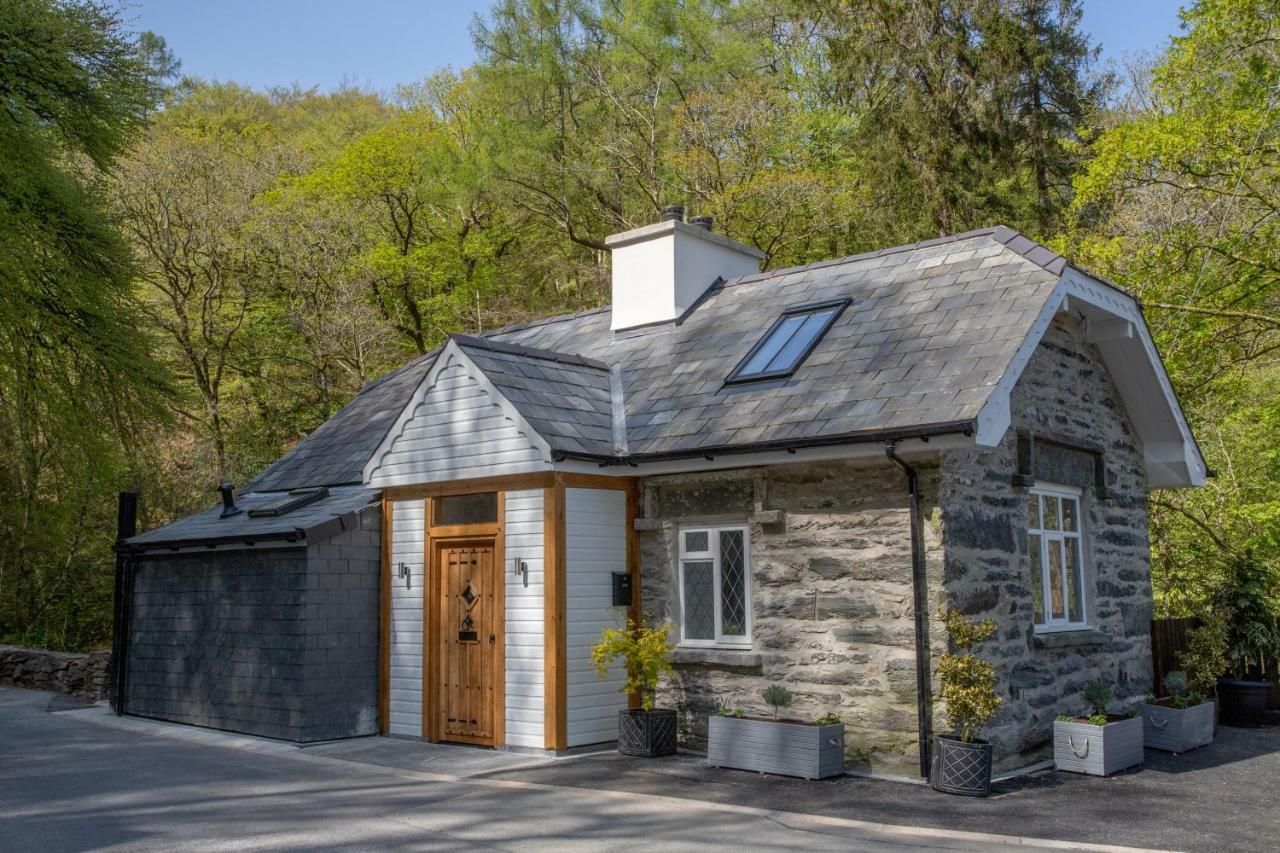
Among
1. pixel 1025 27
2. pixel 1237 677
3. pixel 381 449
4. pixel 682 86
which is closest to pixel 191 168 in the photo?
pixel 682 86

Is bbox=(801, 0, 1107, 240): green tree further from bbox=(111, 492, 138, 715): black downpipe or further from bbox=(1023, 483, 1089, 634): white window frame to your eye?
bbox=(111, 492, 138, 715): black downpipe

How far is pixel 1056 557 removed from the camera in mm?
11633

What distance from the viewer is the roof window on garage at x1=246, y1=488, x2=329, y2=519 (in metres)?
12.8

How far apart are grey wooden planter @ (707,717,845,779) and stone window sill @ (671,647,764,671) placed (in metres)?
0.62

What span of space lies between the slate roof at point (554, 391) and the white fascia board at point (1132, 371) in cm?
429

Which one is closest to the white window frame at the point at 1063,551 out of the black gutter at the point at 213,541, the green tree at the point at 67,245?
the black gutter at the point at 213,541

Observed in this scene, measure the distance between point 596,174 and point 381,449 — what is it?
49.5 feet

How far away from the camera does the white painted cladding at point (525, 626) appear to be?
35.4ft

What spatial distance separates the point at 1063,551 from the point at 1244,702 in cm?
375

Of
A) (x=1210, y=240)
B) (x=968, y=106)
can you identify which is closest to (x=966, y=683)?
(x=1210, y=240)

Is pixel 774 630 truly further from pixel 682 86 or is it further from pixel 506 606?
pixel 682 86

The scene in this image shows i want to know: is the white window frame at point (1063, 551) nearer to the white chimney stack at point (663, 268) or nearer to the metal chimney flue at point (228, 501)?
the white chimney stack at point (663, 268)

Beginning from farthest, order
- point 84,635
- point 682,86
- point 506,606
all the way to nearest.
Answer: point 682,86 < point 84,635 < point 506,606

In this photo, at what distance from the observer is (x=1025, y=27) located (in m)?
24.9
